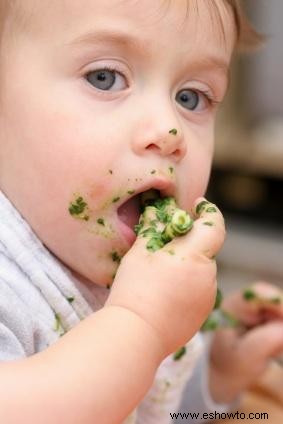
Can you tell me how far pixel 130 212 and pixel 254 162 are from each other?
1.36 m

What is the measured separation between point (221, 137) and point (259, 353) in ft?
3.50

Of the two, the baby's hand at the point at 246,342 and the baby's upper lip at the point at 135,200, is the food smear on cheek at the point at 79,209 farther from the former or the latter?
the baby's hand at the point at 246,342

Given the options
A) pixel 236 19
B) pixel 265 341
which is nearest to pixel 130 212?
pixel 236 19

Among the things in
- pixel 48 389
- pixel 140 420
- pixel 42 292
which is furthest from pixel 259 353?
pixel 48 389

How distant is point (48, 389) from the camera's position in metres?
0.53

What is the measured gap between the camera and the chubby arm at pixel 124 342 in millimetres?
531

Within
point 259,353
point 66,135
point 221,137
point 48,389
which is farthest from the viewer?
point 221,137

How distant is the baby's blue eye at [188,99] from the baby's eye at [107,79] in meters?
0.07

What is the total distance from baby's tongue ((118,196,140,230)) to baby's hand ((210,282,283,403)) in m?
0.45

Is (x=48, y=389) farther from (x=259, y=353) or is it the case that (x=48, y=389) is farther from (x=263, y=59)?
(x=263, y=59)

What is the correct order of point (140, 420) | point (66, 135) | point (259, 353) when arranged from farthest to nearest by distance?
point (259, 353), point (140, 420), point (66, 135)

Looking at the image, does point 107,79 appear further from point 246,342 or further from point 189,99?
point 246,342

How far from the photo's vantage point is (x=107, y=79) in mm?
690

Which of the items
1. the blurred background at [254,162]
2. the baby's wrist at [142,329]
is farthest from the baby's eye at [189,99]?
the blurred background at [254,162]
